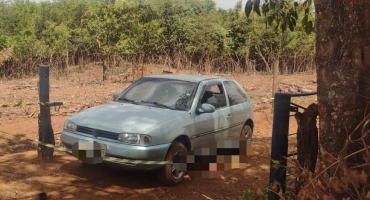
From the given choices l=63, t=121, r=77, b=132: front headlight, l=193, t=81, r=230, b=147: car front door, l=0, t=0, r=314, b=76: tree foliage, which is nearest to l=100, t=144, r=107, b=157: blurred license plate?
l=63, t=121, r=77, b=132: front headlight

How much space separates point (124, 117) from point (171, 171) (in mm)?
986

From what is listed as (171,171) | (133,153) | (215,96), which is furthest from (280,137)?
(215,96)

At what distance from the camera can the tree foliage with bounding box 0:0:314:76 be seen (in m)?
20.2

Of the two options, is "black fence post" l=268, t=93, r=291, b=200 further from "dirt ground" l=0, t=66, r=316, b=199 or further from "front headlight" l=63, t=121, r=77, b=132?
"front headlight" l=63, t=121, r=77, b=132

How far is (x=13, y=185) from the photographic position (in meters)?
5.87

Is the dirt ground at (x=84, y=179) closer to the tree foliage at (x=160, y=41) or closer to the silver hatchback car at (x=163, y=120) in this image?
the silver hatchback car at (x=163, y=120)

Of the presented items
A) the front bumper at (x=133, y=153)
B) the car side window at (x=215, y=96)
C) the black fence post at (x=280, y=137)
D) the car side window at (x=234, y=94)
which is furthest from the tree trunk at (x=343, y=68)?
the car side window at (x=234, y=94)

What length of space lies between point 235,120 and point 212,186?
5.40 feet

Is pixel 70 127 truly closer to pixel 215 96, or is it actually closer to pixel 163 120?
pixel 163 120

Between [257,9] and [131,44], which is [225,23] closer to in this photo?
[131,44]

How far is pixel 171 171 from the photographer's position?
5.88 metres

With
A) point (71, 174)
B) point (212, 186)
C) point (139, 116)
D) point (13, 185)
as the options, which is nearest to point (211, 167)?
point (212, 186)

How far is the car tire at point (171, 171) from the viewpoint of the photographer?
5805mm

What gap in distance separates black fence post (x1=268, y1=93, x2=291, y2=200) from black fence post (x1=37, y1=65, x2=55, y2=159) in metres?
4.40
